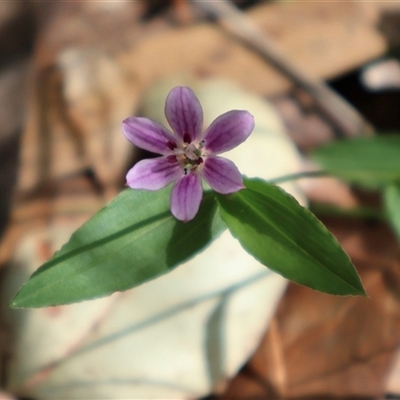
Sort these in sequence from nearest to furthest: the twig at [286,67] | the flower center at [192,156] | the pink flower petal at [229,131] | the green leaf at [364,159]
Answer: the pink flower petal at [229,131], the flower center at [192,156], the green leaf at [364,159], the twig at [286,67]

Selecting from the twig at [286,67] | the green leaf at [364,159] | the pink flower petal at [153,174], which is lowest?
the pink flower petal at [153,174]

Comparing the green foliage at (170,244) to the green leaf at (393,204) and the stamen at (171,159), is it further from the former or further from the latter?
the green leaf at (393,204)

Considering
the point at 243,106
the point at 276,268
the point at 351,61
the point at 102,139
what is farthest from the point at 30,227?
the point at 351,61

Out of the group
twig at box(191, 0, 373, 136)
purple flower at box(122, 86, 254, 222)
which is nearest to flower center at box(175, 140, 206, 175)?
purple flower at box(122, 86, 254, 222)

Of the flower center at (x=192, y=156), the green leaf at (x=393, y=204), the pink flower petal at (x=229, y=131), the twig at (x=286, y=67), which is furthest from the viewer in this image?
the twig at (x=286, y=67)

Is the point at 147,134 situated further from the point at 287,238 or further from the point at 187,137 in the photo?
the point at 287,238

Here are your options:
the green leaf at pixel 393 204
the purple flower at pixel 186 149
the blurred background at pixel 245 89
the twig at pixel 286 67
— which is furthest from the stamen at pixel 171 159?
the twig at pixel 286 67

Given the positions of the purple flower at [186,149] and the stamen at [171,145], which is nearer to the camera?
the purple flower at [186,149]

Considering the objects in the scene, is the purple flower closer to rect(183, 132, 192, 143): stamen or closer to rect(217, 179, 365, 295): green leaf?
rect(183, 132, 192, 143): stamen
